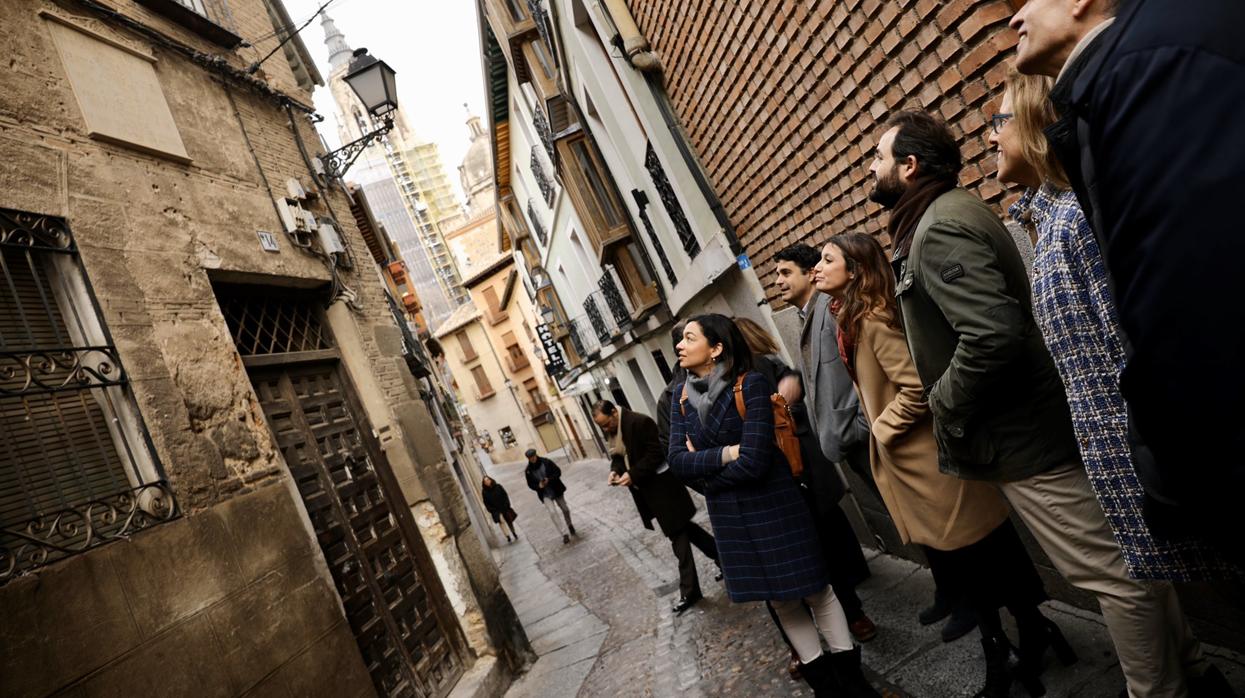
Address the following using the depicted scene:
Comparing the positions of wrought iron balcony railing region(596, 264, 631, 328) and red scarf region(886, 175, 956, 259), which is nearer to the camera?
red scarf region(886, 175, 956, 259)

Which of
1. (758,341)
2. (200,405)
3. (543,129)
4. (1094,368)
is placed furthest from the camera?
(543,129)

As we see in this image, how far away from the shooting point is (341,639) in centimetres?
465

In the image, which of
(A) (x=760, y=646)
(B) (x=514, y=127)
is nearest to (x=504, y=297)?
(B) (x=514, y=127)

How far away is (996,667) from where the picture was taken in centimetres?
274

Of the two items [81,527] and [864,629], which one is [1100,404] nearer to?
[864,629]

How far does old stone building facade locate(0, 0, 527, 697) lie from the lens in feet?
11.3

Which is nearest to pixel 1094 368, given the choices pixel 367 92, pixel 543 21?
pixel 367 92

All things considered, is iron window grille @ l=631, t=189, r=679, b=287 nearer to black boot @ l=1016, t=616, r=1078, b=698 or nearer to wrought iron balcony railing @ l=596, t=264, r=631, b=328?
wrought iron balcony railing @ l=596, t=264, r=631, b=328

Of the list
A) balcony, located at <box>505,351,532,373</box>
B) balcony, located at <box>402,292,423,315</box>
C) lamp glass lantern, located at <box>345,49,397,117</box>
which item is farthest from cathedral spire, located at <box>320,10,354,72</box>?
lamp glass lantern, located at <box>345,49,397,117</box>

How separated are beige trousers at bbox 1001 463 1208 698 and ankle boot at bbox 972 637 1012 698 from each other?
1.92 ft

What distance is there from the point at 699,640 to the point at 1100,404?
3673 millimetres

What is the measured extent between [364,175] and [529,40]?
87.6 metres

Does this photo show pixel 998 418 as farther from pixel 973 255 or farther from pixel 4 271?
pixel 4 271

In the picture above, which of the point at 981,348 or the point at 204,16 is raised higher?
the point at 204,16
